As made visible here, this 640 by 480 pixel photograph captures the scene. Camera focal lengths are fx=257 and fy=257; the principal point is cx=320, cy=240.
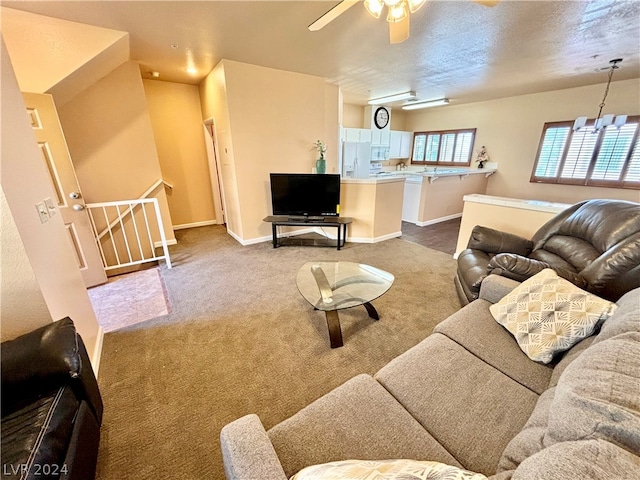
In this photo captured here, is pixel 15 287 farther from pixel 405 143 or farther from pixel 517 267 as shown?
pixel 405 143

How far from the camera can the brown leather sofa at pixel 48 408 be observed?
85 centimetres

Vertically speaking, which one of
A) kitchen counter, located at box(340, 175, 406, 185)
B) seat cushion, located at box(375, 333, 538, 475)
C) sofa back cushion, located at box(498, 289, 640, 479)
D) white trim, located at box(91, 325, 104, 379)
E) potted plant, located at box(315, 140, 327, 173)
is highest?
potted plant, located at box(315, 140, 327, 173)

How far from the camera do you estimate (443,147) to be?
6.95 m

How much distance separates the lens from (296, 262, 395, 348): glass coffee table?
195 centimetres

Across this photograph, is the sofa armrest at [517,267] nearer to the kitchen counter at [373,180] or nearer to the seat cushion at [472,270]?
the seat cushion at [472,270]

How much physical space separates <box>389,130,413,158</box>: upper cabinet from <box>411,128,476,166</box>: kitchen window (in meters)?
0.19

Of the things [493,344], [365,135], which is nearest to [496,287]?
[493,344]

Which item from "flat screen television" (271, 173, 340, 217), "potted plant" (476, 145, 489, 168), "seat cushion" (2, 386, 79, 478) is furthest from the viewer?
"potted plant" (476, 145, 489, 168)

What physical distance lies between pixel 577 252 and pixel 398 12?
221 cm

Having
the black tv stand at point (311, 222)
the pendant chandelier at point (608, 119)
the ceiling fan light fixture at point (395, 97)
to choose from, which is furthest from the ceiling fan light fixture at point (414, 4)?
the ceiling fan light fixture at point (395, 97)

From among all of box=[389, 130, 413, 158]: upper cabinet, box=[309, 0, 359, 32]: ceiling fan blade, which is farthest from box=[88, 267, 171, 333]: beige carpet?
box=[389, 130, 413, 158]: upper cabinet

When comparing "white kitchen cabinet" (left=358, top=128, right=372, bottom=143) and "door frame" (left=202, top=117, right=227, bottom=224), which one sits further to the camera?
"white kitchen cabinet" (left=358, top=128, right=372, bottom=143)

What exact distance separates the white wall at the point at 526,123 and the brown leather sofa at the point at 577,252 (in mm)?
4018

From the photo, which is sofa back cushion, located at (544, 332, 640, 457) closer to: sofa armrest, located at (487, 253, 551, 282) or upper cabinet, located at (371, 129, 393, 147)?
sofa armrest, located at (487, 253, 551, 282)
